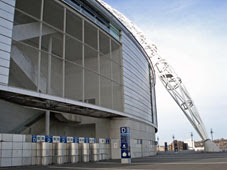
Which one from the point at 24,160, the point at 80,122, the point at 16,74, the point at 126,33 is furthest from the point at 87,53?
the point at 24,160

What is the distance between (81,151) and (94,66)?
17288mm

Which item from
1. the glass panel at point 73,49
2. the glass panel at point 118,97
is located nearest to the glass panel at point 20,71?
the glass panel at point 73,49

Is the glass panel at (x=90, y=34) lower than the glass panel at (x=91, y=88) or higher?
higher

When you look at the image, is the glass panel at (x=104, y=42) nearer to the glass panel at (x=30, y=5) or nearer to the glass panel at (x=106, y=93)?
the glass panel at (x=106, y=93)

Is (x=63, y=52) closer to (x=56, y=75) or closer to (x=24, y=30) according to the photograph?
(x=24, y=30)

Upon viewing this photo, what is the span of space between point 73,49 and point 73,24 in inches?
273

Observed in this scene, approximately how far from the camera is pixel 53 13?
92.8ft

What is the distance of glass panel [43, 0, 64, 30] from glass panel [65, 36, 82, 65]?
11.8 feet

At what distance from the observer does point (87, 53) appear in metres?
38.5

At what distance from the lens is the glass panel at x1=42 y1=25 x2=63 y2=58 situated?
31056 millimetres

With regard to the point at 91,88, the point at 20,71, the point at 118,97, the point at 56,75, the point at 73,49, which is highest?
the point at 73,49

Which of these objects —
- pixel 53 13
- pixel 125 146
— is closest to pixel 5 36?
pixel 53 13

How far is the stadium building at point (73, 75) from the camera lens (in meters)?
24.1

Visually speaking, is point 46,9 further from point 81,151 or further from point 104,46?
point 81,151
